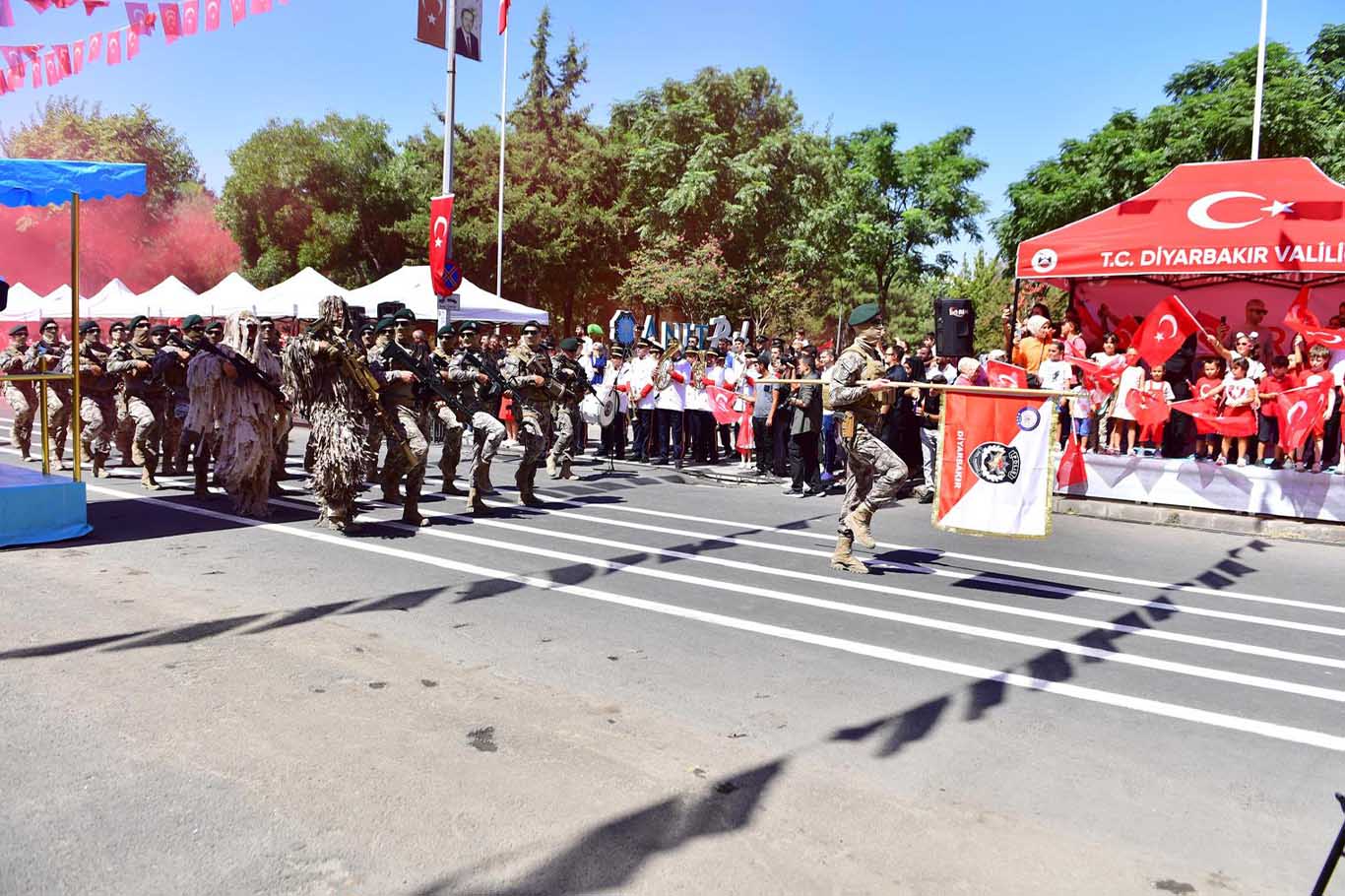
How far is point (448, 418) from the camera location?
11172 millimetres

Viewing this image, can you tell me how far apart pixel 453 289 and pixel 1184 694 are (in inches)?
588

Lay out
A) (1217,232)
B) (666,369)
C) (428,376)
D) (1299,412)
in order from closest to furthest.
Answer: (428,376) < (1299,412) < (1217,232) < (666,369)

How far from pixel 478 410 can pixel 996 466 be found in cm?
569

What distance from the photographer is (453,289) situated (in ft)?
60.3

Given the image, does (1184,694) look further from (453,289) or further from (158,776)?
(453,289)

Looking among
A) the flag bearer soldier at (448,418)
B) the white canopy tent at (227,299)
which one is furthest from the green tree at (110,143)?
the flag bearer soldier at (448,418)

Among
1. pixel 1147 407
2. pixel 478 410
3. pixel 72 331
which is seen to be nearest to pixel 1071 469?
pixel 1147 407

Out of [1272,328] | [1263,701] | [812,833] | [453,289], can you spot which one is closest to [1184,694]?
[1263,701]

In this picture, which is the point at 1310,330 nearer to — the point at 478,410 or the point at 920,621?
the point at 920,621

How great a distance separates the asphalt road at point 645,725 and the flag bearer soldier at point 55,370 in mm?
6610

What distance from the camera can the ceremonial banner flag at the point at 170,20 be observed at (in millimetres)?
11852

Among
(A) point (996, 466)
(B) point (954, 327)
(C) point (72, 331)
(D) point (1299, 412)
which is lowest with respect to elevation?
(A) point (996, 466)

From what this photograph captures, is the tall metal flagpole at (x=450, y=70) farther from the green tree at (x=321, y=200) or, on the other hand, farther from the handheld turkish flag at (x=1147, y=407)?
the green tree at (x=321, y=200)

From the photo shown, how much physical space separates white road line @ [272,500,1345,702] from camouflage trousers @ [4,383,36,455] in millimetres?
7970
